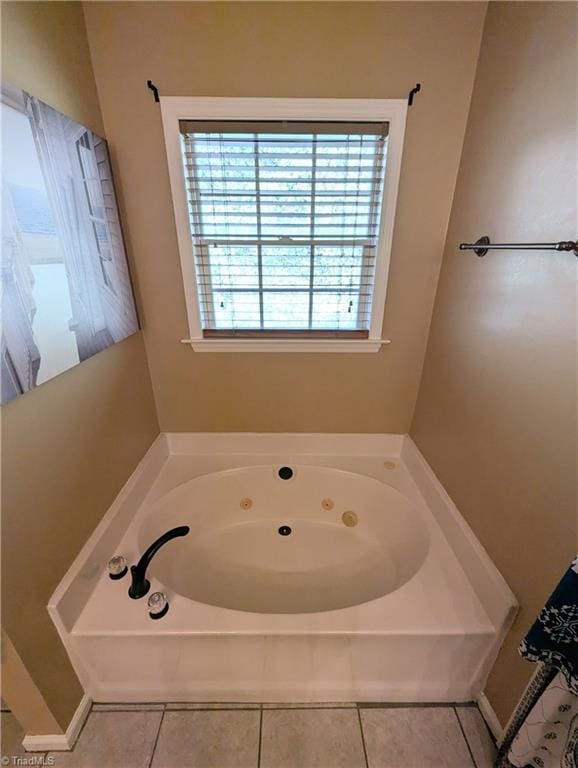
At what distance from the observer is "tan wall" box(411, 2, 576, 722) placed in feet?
2.83

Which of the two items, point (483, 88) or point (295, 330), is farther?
point (295, 330)

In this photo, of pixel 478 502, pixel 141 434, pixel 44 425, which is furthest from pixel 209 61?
pixel 478 502

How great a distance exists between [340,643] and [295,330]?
4.27 ft

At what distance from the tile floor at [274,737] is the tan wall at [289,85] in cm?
139

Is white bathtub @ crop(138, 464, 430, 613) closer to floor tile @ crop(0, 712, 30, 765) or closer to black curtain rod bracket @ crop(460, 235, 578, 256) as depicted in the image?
floor tile @ crop(0, 712, 30, 765)

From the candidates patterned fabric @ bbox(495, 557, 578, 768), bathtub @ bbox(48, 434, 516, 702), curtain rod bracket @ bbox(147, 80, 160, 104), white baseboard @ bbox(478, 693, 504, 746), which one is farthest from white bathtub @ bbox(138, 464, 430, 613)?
curtain rod bracket @ bbox(147, 80, 160, 104)

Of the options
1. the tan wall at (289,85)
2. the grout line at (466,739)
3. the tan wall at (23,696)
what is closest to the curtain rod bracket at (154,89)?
the tan wall at (289,85)

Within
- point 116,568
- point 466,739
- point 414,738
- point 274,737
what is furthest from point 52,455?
point 466,739

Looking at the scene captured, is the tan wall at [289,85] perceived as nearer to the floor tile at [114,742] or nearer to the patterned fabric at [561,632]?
the patterned fabric at [561,632]

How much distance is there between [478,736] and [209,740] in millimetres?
914

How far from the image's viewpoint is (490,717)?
1.12m

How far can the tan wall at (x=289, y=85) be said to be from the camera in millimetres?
1225

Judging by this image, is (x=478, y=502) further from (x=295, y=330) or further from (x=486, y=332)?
(x=295, y=330)

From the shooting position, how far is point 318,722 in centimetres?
116
